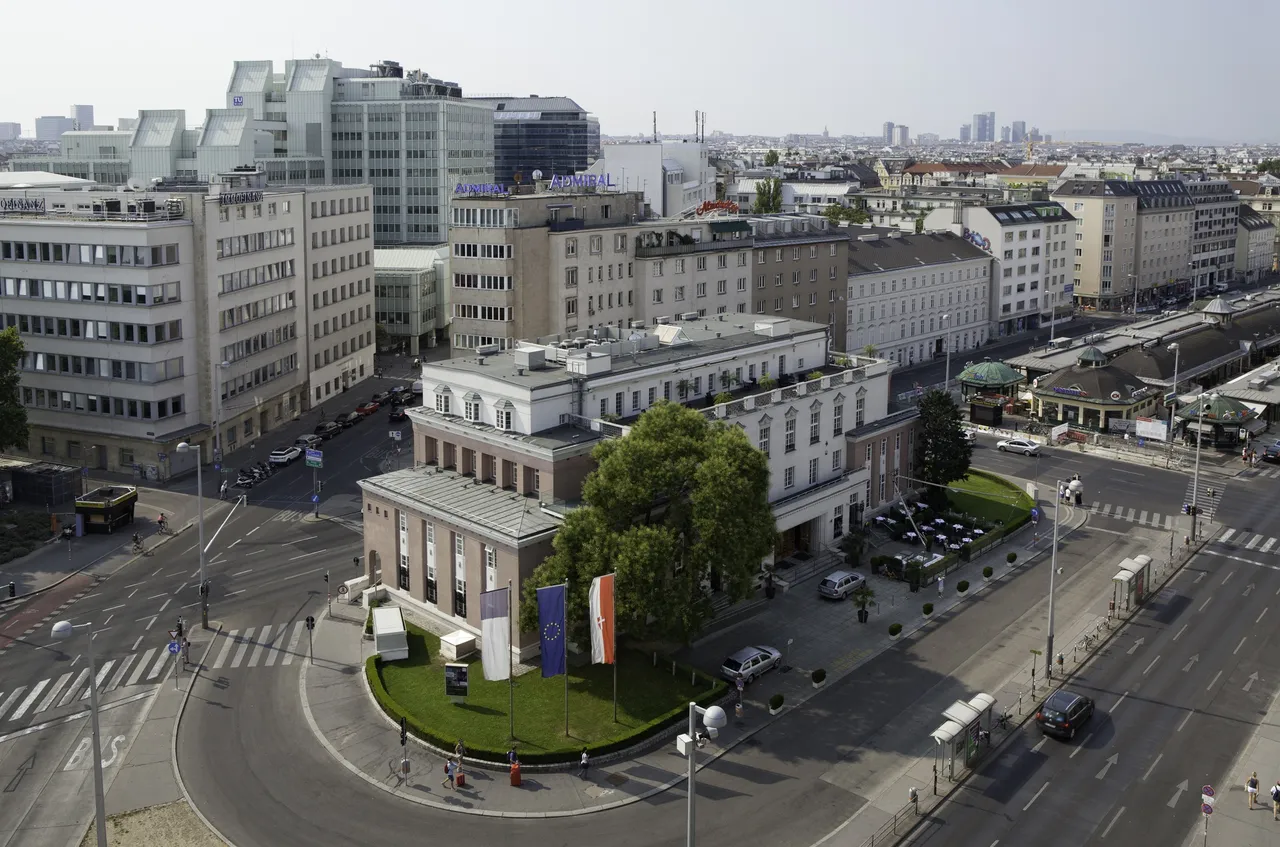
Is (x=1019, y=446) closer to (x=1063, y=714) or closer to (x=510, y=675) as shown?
(x=1063, y=714)

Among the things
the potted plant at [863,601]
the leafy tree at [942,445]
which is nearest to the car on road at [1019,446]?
the leafy tree at [942,445]

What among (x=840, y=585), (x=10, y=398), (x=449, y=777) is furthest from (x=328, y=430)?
(x=449, y=777)

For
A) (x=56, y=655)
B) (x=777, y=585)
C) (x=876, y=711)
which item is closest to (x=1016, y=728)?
(x=876, y=711)

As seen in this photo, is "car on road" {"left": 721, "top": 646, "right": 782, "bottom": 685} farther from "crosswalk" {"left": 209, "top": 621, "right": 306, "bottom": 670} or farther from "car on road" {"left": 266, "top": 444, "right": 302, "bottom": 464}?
"car on road" {"left": 266, "top": 444, "right": 302, "bottom": 464}

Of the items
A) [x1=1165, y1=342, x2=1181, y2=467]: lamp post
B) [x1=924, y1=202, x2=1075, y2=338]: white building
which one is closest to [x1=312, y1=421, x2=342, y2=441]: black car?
[x1=1165, y1=342, x2=1181, y2=467]: lamp post

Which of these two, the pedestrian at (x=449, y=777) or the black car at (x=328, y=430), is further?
the black car at (x=328, y=430)

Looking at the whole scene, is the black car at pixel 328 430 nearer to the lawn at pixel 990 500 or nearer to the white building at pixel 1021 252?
the lawn at pixel 990 500
